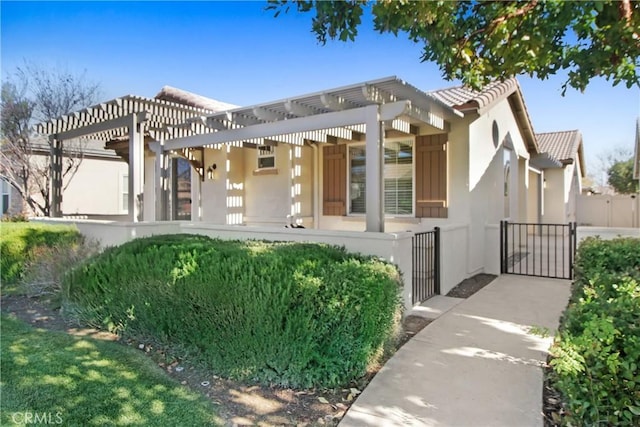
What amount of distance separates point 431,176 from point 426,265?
272 centimetres

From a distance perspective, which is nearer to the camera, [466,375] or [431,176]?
[466,375]

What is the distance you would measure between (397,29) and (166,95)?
10033mm

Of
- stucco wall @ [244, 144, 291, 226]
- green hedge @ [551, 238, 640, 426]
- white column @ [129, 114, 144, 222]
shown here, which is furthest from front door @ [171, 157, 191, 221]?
green hedge @ [551, 238, 640, 426]

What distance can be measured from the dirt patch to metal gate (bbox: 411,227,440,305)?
433 mm

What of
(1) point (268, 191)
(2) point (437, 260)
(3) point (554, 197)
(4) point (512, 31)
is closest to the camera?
(4) point (512, 31)

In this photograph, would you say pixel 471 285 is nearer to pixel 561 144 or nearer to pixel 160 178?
pixel 160 178

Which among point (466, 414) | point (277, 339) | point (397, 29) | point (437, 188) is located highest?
point (397, 29)

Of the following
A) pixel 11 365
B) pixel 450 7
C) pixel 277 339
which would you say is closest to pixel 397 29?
pixel 450 7

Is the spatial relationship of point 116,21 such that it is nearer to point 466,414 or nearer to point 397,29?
point 397,29

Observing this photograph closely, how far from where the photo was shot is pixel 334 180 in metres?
10.3

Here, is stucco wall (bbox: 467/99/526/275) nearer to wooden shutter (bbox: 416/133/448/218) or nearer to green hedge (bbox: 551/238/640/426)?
wooden shutter (bbox: 416/133/448/218)

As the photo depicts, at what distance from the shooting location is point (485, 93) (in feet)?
28.1

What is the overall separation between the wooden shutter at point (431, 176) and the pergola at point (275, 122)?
30cm

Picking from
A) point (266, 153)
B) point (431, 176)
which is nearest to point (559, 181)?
point (431, 176)
